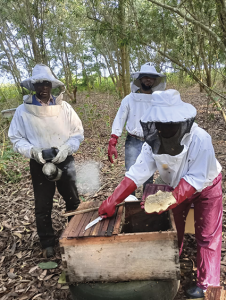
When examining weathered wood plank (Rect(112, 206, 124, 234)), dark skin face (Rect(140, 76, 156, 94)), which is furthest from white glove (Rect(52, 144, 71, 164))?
dark skin face (Rect(140, 76, 156, 94))

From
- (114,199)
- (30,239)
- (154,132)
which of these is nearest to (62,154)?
(114,199)

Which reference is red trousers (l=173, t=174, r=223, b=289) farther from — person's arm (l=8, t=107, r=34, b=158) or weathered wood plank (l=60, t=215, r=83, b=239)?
person's arm (l=8, t=107, r=34, b=158)

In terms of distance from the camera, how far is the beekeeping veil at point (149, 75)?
3.02 meters

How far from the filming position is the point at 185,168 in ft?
6.29

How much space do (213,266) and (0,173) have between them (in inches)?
159

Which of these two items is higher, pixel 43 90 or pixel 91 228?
pixel 43 90

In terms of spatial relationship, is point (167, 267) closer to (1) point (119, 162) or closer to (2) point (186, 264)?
(2) point (186, 264)

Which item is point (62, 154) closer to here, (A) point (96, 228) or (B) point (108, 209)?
(B) point (108, 209)

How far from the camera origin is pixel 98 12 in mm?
8555

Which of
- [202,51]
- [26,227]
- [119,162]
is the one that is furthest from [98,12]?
[26,227]

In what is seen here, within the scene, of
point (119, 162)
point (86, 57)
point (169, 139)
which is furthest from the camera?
point (86, 57)

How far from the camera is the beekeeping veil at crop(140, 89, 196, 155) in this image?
5.45 ft

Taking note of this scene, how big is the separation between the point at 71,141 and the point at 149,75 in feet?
4.18

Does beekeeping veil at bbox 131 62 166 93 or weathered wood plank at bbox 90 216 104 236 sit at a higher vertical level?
beekeeping veil at bbox 131 62 166 93
